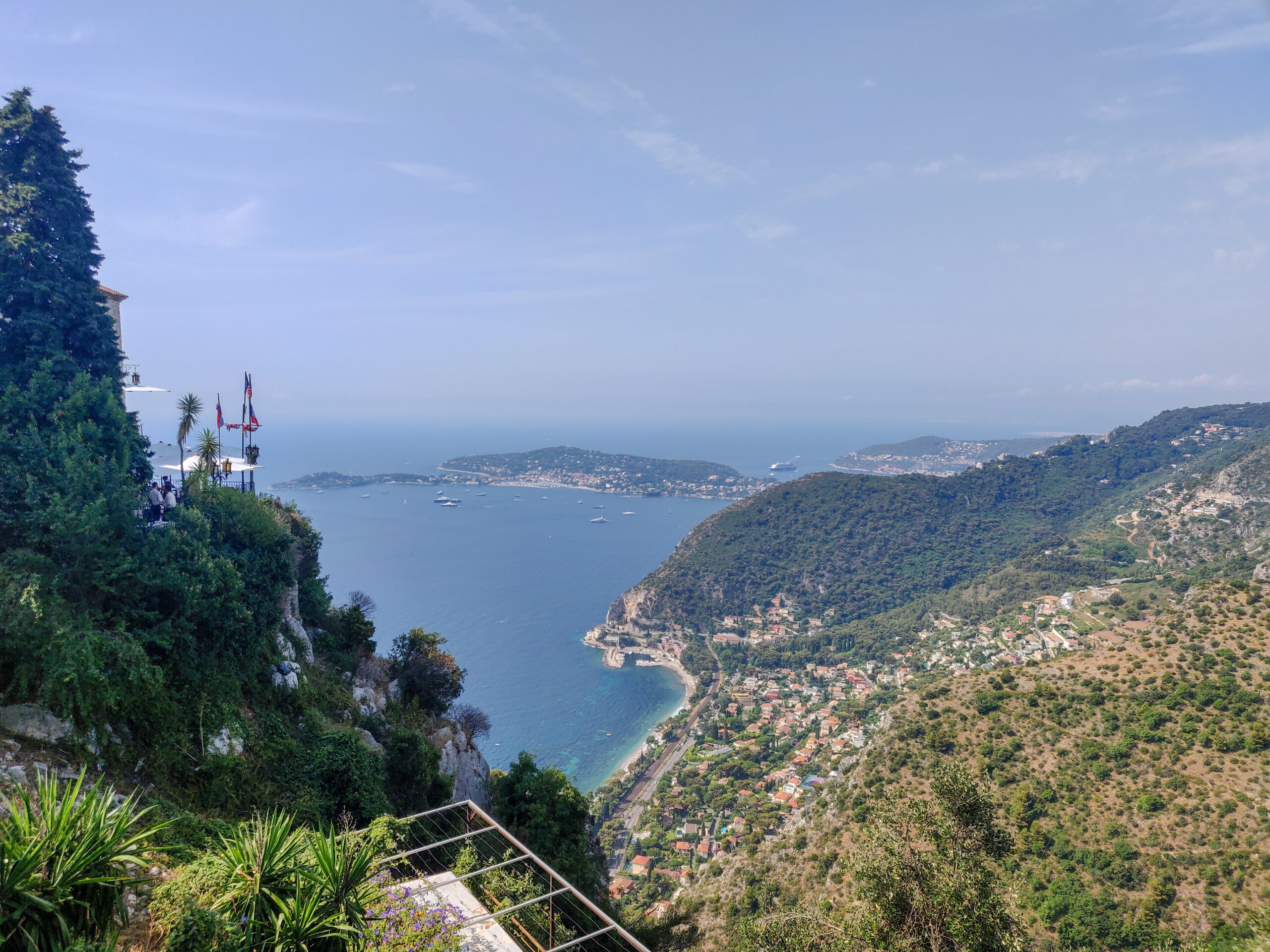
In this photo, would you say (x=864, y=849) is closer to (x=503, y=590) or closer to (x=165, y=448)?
(x=165, y=448)

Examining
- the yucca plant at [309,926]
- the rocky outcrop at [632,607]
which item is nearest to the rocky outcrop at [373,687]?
the yucca plant at [309,926]

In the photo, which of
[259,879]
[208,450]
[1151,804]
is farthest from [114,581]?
[1151,804]

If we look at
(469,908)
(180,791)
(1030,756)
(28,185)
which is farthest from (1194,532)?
(28,185)

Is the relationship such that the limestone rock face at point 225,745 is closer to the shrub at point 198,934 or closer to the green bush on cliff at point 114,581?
the green bush on cliff at point 114,581

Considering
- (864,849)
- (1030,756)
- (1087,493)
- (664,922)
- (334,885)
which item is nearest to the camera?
(334,885)

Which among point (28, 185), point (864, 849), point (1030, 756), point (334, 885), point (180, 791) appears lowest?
point (1030, 756)

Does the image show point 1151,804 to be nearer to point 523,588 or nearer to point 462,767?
point 462,767
